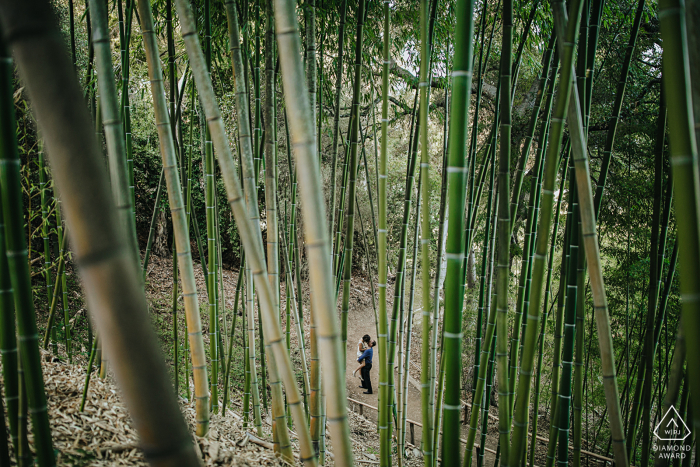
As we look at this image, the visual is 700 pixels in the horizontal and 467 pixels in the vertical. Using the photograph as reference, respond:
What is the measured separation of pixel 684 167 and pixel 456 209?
295mm

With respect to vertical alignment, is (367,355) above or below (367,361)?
above

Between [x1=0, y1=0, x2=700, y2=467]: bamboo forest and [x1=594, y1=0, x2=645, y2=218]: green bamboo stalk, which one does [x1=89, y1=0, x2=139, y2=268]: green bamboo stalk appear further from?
[x1=594, y1=0, x2=645, y2=218]: green bamboo stalk

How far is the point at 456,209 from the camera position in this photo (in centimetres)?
66

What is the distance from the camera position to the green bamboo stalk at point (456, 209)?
0.62 metres

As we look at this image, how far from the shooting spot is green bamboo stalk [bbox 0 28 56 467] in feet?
2.07

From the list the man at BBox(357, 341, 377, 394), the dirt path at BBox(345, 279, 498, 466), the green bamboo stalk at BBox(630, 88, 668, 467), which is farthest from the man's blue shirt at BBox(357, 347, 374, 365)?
the green bamboo stalk at BBox(630, 88, 668, 467)

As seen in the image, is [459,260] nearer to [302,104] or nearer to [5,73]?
[302,104]

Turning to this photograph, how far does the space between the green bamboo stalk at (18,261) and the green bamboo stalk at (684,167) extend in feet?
3.05

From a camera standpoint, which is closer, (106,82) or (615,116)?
(106,82)

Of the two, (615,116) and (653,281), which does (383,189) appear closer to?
(615,116)

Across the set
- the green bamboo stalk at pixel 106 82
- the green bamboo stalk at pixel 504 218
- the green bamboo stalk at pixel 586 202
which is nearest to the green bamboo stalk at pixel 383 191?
the green bamboo stalk at pixel 504 218

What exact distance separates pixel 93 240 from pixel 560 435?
1.23m

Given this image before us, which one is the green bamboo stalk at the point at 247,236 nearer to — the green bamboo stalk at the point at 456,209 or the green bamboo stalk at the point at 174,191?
the green bamboo stalk at the point at 174,191

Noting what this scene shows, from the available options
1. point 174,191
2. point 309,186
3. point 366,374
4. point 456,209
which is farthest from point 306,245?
point 366,374
